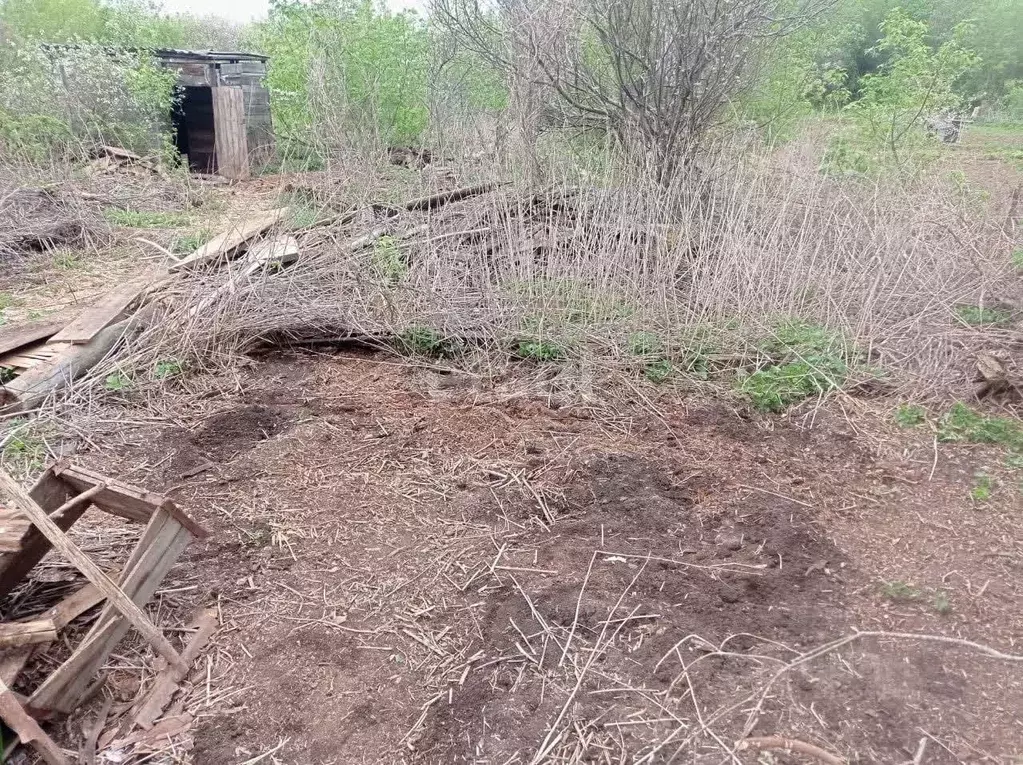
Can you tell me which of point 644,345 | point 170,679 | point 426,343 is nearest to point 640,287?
point 644,345

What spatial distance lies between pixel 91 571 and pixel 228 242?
4.00 metres

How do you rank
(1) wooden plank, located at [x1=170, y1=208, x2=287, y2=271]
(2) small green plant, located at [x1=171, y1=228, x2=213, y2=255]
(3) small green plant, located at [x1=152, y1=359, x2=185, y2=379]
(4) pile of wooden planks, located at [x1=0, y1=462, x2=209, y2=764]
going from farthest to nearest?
1. (2) small green plant, located at [x1=171, y1=228, x2=213, y2=255]
2. (1) wooden plank, located at [x1=170, y1=208, x2=287, y2=271]
3. (3) small green plant, located at [x1=152, y1=359, x2=185, y2=379]
4. (4) pile of wooden planks, located at [x1=0, y1=462, x2=209, y2=764]

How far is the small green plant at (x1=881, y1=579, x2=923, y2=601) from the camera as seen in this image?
7.60ft

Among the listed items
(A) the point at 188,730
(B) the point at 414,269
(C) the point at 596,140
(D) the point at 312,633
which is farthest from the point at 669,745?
(C) the point at 596,140

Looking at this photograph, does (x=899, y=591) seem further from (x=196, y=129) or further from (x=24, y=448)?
(x=196, y=129)

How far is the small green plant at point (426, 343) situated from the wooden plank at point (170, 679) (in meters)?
2.26

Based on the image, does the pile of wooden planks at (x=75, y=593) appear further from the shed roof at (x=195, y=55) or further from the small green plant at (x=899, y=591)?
the shed roof at (x=195, y=55)

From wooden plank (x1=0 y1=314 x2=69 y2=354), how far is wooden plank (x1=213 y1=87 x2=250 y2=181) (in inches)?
244

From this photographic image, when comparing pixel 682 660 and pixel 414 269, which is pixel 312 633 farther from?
pixel 414 269

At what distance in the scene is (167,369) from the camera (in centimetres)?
384

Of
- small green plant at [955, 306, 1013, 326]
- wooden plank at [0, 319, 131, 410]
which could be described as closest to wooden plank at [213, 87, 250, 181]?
wooden plank at [0, 319, 131, 410]

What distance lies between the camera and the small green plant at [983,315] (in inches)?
161

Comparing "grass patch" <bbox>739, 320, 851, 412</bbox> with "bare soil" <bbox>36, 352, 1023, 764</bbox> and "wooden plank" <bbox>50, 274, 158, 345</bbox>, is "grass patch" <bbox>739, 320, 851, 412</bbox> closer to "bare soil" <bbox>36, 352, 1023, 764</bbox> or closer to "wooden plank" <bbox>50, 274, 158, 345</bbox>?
"bare soil" <bbox>36, 352, 1023, 764</bbox>

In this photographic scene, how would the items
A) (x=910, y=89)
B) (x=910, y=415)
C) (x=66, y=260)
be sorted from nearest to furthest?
(x=910, y=415) → (x=66, y=260) → (x=910, y=89)
